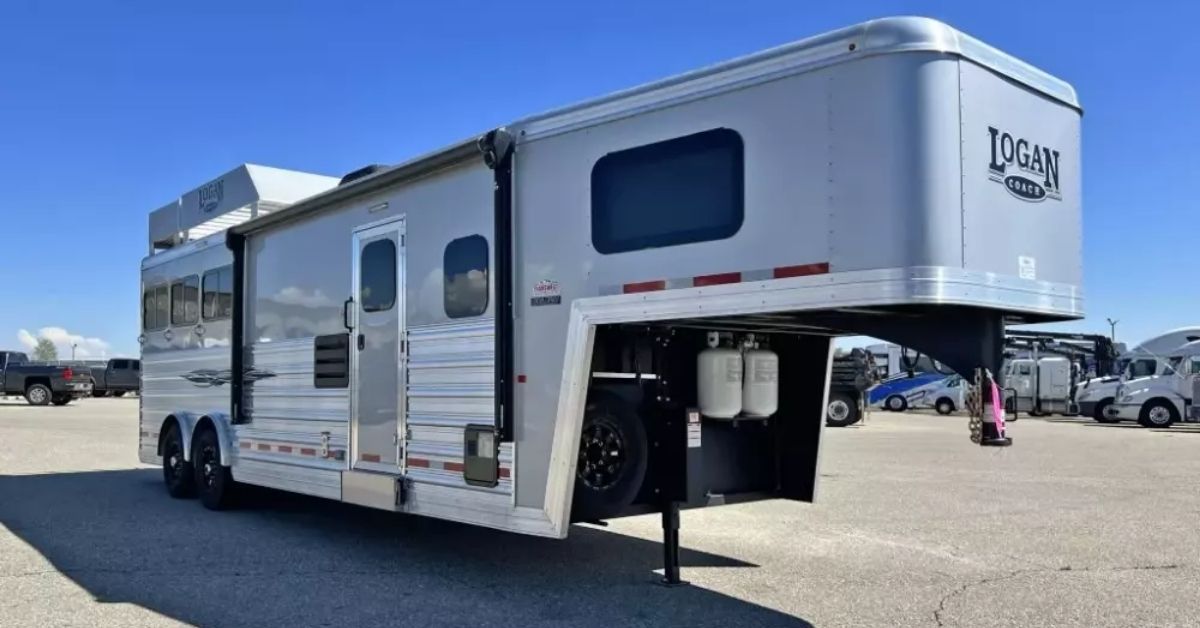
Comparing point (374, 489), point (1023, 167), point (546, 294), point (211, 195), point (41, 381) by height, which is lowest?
point (374, 489)

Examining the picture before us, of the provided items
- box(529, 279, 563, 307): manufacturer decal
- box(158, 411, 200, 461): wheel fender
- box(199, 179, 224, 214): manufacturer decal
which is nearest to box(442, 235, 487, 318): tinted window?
box(529, 279, 563, 307): manufacturer decal

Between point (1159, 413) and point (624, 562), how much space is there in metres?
23.1

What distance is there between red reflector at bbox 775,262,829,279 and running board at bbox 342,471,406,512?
10.7ft

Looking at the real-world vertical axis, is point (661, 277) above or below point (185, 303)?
below

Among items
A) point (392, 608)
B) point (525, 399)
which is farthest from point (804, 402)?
point (392, 608)

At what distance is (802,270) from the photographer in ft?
16.2

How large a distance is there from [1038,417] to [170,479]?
2835 centimetres

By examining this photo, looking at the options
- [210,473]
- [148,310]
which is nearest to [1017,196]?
[210,473]

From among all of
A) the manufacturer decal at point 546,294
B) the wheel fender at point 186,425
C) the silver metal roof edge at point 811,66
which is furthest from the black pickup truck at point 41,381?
the silver metal roof edge at point 811,66

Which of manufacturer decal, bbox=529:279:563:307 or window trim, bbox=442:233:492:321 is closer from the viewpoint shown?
manufacturer decal, bbox=529:279:563:307

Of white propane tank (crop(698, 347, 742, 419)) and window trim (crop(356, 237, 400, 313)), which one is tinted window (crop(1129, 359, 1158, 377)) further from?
window trim (crop(356, 237, 400, 313))

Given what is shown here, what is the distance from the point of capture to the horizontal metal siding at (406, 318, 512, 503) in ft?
20.9

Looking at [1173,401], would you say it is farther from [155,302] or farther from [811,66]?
[811,66]

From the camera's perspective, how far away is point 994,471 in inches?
543
